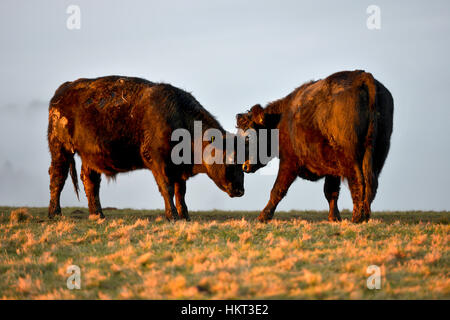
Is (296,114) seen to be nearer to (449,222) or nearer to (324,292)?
(449,222)

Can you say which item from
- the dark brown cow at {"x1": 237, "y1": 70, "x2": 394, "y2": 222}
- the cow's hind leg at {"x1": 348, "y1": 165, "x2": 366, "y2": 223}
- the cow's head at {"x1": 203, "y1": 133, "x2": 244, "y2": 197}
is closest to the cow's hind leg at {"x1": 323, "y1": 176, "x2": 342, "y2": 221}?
the dark brown cow at {"x1": 237, "y1": 70, "x2": 394, "y2": 222}

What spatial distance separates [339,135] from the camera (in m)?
13.8

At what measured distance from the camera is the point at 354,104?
1351cm

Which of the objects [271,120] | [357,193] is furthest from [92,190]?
[357,193]

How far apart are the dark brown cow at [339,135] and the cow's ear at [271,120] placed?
646 millimetres

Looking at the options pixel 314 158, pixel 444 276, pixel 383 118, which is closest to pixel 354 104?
pixel 383 118

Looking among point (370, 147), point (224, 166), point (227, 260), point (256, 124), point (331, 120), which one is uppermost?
point (256, 124)

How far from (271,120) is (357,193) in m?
3.87

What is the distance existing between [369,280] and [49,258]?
222 inches

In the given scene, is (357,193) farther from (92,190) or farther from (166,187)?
(92,190)

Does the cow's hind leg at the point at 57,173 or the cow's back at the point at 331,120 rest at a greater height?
the cow's back at the point at 331,120

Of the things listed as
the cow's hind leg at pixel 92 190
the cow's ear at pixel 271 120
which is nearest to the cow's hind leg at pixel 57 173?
the cow's hind leg at pixel 92 190

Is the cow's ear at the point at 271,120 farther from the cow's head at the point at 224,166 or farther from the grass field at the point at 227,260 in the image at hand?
the grass field at the point at 227,260

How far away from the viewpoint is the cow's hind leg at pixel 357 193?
543 inches
